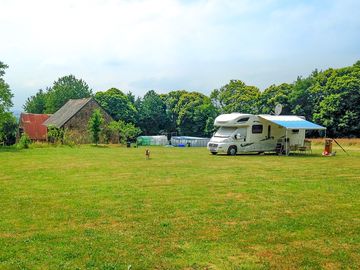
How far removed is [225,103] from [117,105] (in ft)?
62.9

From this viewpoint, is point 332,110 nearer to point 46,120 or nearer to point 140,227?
point 46,120

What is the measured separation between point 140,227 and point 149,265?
1716mm

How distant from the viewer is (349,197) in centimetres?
921

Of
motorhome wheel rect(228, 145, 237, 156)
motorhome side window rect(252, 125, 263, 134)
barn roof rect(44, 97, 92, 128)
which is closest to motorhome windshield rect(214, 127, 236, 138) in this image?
motorhome wheel rect(228, 145, 237, 156)

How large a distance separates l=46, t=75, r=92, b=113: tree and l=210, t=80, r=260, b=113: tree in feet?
82.6

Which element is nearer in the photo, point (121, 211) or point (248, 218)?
point (248, 218)

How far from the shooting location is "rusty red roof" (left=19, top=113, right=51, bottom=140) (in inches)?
2105

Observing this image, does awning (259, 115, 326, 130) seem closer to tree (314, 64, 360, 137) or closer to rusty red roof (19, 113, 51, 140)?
tree (314, 64, 360, 137)

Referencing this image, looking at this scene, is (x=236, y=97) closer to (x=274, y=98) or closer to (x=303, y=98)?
(x=274, y=98)

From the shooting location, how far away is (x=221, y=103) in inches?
2773

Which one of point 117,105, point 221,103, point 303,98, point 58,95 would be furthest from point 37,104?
point 303,98

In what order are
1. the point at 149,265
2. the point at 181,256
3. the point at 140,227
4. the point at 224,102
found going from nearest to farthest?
1. the point at 149,265
2. the point at 181,256
3. the point at 140,227
4. the point at 224,102

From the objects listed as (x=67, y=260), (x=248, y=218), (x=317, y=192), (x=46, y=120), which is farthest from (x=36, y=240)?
(x=46, y=120)

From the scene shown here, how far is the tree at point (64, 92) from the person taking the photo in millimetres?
70438
